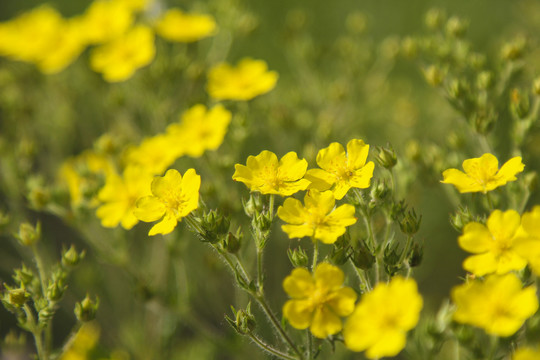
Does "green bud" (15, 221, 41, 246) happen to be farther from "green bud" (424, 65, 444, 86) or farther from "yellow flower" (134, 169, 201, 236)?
"green bud" (424, 65, 444, 86)

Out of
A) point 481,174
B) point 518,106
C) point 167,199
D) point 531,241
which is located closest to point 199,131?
point 167,199

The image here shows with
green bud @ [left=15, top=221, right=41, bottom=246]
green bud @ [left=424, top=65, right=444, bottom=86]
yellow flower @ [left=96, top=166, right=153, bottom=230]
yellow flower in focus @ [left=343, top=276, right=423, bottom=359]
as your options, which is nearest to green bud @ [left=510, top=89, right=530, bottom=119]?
green bud @ [left=424, top=65, right=444, bottom=86]

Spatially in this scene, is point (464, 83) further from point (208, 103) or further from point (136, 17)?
point (136, 17)

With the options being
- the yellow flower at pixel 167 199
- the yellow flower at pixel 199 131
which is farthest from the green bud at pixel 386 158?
the yellow flower at pixel 199 131

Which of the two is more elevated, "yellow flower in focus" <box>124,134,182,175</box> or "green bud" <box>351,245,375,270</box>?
"green bud" <box>351,245,375,270</box>

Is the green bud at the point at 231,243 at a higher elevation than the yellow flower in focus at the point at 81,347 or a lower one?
higher

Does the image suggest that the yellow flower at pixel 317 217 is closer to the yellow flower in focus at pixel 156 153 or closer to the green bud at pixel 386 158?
the green bud at pixel 386 158

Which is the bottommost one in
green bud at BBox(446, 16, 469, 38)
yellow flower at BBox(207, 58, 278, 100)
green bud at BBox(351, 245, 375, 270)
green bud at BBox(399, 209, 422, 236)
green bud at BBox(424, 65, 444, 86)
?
yellow flower at BBox(207, 58, 278, 100)
